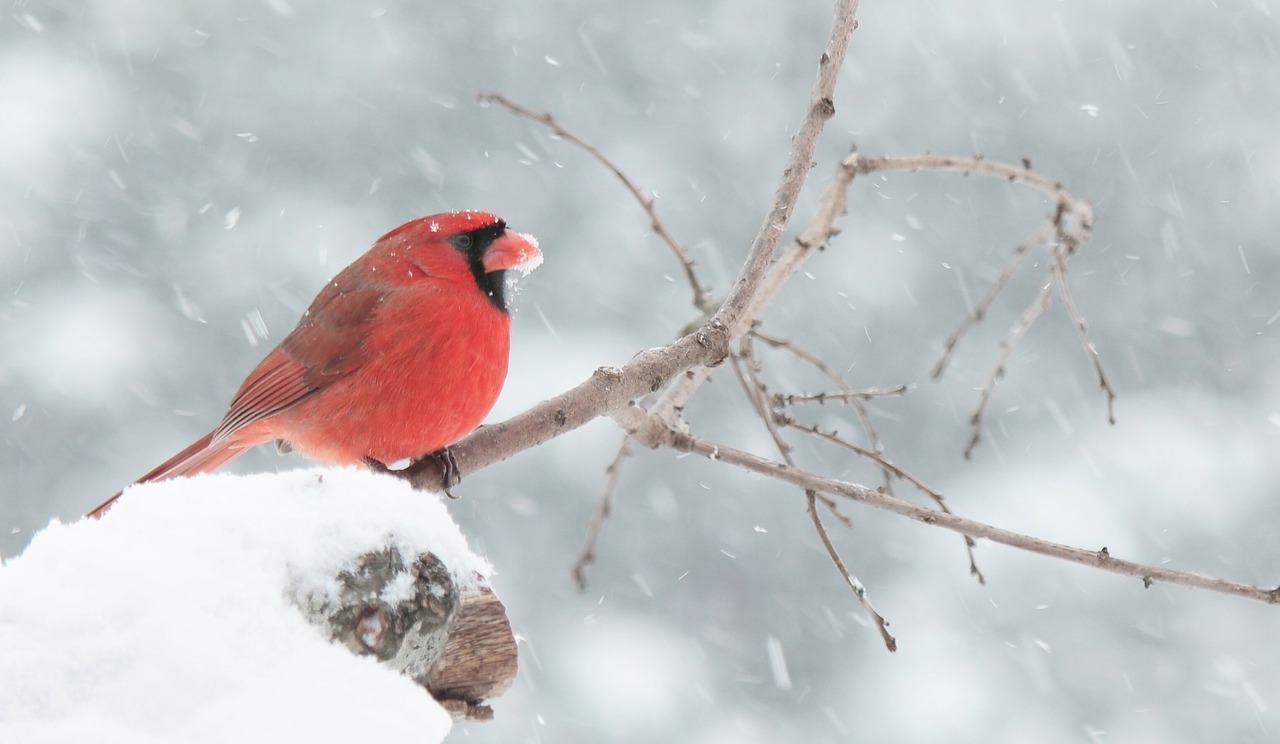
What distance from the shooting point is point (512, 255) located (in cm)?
208

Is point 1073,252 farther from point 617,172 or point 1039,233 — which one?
point 617,172

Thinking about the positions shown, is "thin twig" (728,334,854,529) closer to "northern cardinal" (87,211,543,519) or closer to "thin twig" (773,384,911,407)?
"thin twig" (773,384,911,407)

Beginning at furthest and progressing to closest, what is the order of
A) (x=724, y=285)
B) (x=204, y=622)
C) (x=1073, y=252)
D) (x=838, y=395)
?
(x=724, y=285) < (x=1073, y=252) < (x=838, y=395) < (x=204, y=622)

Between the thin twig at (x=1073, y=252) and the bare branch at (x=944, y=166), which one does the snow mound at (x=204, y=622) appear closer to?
the bare branch at (x=944, y=166)

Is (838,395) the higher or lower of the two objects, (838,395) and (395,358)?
the higher

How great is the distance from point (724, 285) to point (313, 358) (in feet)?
16.9

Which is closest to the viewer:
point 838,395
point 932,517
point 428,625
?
point 428,625

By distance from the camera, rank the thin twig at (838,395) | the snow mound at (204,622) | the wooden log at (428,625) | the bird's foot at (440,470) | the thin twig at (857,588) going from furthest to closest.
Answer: the thin twig at (838,395) < the bird's foot at (440,470) < the thin twig at (857,588) < the wooden log at (428,625) < the snow mound at (204,622)

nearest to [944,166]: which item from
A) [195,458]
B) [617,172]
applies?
[617,172]

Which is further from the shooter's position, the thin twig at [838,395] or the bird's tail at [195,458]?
the bird's tail at [195,458]

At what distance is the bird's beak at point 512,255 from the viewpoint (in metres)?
2.08

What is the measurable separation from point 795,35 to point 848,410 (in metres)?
2.61

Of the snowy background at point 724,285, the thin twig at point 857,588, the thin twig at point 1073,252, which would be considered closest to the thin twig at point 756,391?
the thin twig at point 857,588

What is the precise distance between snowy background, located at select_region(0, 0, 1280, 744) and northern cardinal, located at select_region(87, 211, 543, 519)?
12.5ft
